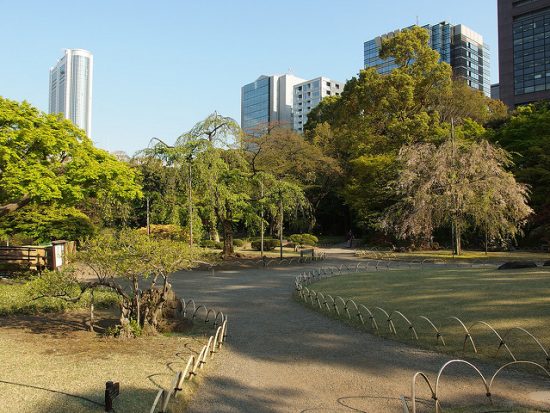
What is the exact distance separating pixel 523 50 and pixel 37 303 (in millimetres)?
69705

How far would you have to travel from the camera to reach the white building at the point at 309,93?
11262 cm

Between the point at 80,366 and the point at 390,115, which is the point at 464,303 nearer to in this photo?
the point at 80,366

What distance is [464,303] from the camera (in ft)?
35.6

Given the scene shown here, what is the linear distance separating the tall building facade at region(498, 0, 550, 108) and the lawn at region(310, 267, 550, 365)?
5523 centimetres

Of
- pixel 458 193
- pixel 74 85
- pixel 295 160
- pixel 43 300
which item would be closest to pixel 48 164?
pixel 43 300

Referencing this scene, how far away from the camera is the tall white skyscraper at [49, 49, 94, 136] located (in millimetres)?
65625

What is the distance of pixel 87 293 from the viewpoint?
1386 cm

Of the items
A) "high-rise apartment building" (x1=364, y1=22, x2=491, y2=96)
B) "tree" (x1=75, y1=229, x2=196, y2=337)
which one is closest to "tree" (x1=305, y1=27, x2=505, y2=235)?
"tree" (x1=75, y1=229, x2=196, y2=337)

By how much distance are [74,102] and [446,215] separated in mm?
64067

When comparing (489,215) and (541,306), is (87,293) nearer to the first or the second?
(541,306)

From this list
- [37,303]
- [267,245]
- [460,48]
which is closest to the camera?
[37,303]

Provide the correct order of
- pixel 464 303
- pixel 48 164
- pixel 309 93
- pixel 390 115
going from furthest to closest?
pixel 309 93 < pixel 390 115 < pixel 48 164 < pixel 464 303

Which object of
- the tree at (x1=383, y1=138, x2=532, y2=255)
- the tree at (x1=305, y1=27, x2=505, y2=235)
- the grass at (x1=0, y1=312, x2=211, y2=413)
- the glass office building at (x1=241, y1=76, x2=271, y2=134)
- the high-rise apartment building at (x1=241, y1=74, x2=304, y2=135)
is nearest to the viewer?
the grass at (x1=0, y1=312, x2=211, y2=413)

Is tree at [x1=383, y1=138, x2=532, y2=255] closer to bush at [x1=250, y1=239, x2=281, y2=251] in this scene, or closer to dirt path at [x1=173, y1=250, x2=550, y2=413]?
bush at [x1=250, y1=239, x2=281, y2=251]
